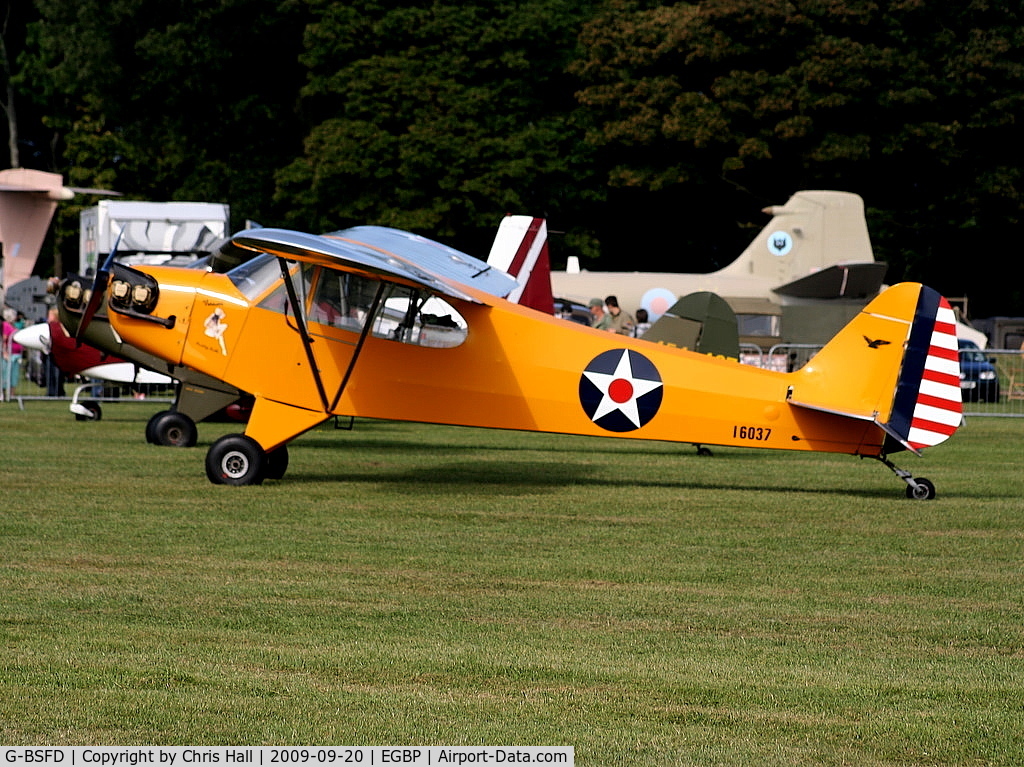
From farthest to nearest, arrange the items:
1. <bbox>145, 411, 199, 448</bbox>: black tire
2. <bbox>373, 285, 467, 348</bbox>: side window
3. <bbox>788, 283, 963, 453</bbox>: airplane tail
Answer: <bbox>145, 411, 199, 448</bbox>: black tire
<bbox>373, 285, 467, 348</bbox>: side window
<bbox>788, 283, 963, 453</bbox>: airplane tail

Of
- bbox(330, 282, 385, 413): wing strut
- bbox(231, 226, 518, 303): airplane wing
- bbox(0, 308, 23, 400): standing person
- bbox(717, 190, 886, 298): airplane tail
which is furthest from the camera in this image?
bbox(717, 190, 886, 298): airplane tail

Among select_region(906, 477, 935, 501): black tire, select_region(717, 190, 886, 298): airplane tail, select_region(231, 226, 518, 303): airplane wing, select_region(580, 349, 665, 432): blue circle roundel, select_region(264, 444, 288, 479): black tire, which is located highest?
select_region(717, 190, 886, 298): airplane tail

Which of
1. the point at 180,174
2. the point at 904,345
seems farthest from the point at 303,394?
the point at 180,174

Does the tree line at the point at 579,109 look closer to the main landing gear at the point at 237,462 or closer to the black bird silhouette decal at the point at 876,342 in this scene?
the main landing gear at the point at 237,462

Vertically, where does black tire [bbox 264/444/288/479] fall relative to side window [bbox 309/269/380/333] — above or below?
below

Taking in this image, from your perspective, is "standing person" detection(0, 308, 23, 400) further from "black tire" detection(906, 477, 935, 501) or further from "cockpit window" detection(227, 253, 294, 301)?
"black tire" detection(906, 477, 935, 501)

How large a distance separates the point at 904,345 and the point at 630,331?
11789 mm

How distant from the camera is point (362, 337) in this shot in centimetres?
1204

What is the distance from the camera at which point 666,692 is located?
5500 mm

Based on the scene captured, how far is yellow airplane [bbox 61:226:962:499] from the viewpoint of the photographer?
11844mm

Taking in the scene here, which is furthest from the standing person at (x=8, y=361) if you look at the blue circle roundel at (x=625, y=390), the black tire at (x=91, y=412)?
the blue circle roundel at (x=625, y=390)

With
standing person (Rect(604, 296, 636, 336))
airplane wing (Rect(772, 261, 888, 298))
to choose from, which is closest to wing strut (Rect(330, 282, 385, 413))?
standing person (Rect(604, 296, 636, 336))

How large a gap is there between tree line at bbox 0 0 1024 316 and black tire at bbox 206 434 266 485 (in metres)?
31.4

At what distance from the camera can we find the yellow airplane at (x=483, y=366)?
11.8m
